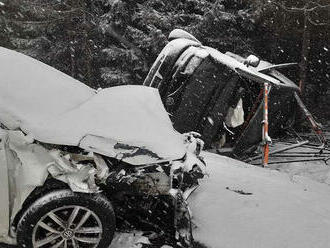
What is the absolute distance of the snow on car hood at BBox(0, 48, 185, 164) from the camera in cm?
338

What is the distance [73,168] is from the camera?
3.29m

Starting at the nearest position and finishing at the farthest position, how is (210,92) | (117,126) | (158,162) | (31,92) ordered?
(158,162) → (117,126) → (31,92) → (210,92)

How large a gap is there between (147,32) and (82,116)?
9687mm

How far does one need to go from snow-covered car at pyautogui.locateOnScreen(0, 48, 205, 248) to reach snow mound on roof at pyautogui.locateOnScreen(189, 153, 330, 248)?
1.88 feet

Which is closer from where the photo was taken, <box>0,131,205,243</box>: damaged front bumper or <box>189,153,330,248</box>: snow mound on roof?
<box>0,131,205,243</box>: damaged front bumper

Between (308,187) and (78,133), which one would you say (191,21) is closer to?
(308,187)

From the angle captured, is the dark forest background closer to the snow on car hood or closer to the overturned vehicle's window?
the overturned vehicle's window

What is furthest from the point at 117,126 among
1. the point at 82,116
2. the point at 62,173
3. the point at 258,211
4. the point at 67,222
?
the point at 258,211

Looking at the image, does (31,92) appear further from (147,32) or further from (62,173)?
(147,32)

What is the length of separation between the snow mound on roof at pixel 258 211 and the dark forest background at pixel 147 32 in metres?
7.06

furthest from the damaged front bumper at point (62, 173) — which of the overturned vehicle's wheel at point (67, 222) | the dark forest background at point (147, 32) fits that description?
the dark forest background at point (147, 32)

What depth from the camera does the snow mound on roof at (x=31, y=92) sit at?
3.50 meters

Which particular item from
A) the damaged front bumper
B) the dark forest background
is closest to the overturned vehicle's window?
the damaged front bumper

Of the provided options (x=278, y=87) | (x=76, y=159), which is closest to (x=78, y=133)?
(x=76, y=159)
